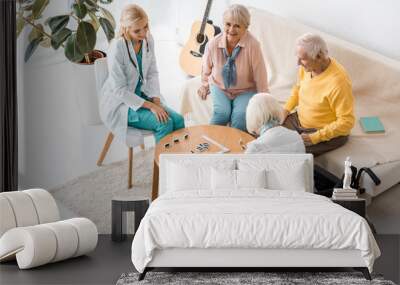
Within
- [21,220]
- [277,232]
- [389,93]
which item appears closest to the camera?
[277,232]

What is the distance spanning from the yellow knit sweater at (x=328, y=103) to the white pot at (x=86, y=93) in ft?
→ 6.85

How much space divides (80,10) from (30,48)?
66 cm

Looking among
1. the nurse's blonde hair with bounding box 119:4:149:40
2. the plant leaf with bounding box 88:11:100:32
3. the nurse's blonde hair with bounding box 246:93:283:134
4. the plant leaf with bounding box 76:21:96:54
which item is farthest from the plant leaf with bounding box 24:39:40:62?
the nurse's blonde hair with bounding box 246:93:283:134

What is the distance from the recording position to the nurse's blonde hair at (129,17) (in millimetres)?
7387

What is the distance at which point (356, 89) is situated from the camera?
7191mm

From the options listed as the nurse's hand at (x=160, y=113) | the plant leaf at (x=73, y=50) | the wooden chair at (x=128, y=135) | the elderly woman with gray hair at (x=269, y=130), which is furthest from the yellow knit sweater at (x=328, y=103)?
the plant leaf at (x=73, y=50)

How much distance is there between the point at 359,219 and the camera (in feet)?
16.9

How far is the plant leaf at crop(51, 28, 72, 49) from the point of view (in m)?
7.50

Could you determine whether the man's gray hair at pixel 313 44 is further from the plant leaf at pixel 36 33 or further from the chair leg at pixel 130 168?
the plant leaf at pixel 36 33

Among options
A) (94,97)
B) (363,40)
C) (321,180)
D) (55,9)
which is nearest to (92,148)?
(94,97)

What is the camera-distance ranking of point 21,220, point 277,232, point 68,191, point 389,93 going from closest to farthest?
point 277,232 → point 21,220 → point 389,93 → point 68,191

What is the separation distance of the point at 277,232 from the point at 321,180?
2177 millimetres

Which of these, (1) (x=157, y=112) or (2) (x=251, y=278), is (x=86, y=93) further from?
(2) (x=251, y=278)

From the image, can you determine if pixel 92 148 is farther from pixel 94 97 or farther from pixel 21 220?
pixel 21 220
